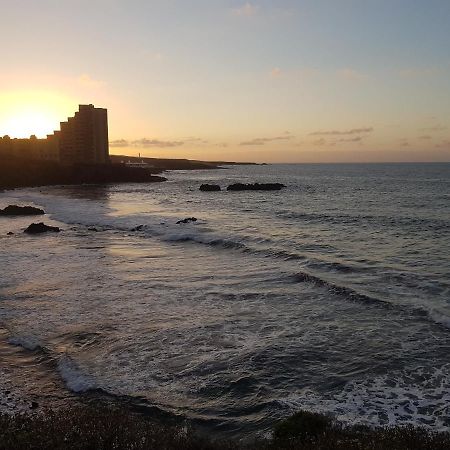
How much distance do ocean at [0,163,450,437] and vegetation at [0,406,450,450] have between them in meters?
0.86

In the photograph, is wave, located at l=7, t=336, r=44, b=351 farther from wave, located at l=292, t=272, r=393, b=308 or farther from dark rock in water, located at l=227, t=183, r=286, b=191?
dark rock in water, located at l=227, t=183, r=286, b=191

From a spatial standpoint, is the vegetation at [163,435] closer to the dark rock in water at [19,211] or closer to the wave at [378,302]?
the wave at [378,302]

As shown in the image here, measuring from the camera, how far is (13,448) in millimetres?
6863

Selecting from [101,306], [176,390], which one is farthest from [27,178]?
[176,390]

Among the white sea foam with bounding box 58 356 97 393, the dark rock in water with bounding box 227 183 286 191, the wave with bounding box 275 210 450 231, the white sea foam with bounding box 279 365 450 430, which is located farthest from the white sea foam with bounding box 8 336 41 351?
the dark rock in water with bounding box 227 183 286 191

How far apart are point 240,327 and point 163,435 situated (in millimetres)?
6508

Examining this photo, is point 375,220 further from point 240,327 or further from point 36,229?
point 240,327

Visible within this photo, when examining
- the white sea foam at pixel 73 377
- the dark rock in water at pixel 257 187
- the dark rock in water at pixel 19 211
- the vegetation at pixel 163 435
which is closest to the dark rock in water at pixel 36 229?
the dark rock in water at pixel 19 211

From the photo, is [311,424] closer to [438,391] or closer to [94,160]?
[438,391]

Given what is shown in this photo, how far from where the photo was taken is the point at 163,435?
763 cm

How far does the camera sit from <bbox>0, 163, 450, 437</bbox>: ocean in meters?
9.67

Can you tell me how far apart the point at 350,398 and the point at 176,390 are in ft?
11.9

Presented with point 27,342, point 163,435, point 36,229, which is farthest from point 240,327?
point 36,229

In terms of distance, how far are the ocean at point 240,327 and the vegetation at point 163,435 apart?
86cm
